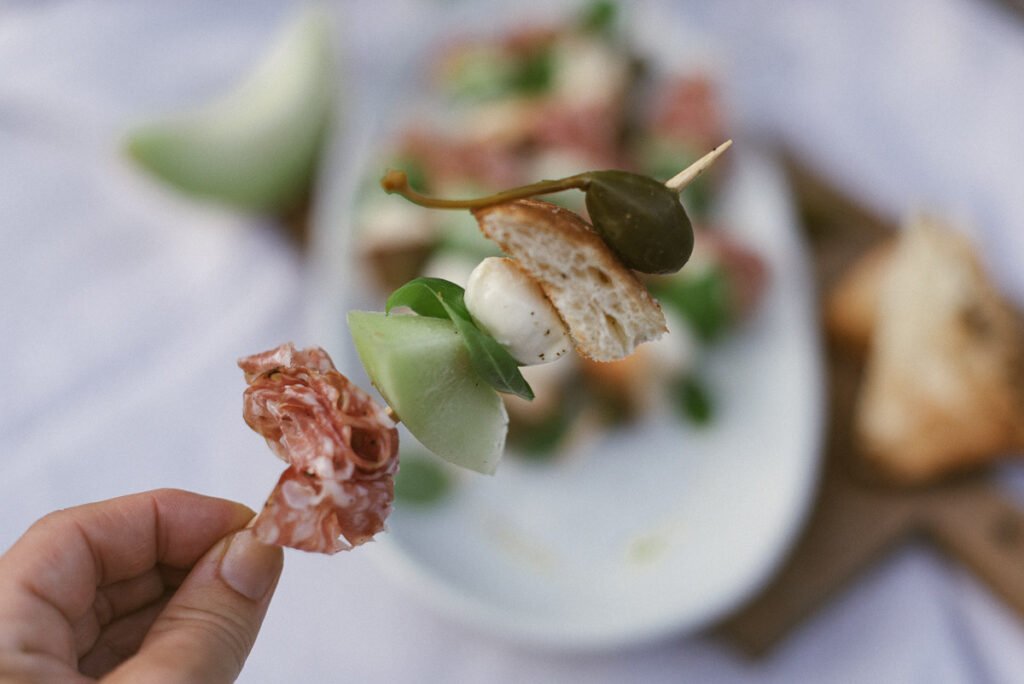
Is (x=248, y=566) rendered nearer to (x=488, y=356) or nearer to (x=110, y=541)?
(x=110, y=541)

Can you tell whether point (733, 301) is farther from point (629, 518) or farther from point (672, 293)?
point (629, 518)

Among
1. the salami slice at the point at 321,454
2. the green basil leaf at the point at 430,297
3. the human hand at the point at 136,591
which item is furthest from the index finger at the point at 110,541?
the green basil leaf at the point at 430,297

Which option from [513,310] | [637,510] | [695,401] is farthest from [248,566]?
[695,401]

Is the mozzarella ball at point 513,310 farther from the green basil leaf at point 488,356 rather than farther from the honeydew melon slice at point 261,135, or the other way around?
the honeydew melon slice at point 261,135

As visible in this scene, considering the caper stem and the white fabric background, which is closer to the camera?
the caper stem

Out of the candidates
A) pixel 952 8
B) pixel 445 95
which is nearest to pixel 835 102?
pixel 952 8

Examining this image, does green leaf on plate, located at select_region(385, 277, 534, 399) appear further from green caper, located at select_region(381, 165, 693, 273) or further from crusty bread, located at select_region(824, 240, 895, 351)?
crusty bread, located at select_region(824, 240, 895, 351)

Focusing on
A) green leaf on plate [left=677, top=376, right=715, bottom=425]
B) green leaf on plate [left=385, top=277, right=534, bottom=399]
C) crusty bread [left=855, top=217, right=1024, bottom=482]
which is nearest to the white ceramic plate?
green leaf on plate [left=677, top=376, right=715, bottom=425]
